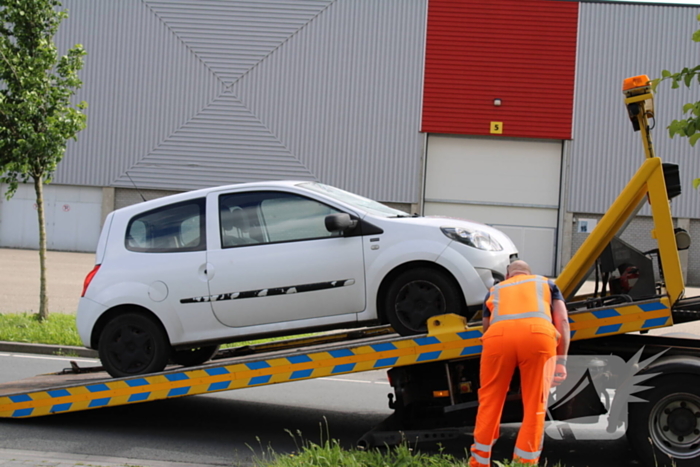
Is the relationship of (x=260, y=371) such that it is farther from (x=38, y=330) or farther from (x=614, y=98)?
(x=614, y=98)

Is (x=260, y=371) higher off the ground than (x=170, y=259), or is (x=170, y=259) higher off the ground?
(x=170, y=259)

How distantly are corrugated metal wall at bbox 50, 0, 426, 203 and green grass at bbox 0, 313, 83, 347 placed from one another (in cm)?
1636

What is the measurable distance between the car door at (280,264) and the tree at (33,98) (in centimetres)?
688

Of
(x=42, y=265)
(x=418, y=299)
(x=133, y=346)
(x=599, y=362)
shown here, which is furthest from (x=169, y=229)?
(x=42, y=265)

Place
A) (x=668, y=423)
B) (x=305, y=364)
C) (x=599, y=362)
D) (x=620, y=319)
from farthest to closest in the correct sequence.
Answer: (x=305, y=364), (x=599, y=362), (x=620, y=319), (x=668, y=423)

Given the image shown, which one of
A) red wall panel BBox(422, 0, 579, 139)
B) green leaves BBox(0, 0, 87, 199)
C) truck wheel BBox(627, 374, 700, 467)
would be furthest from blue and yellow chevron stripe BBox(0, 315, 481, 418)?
red wall panel BBox(422, 0, 579, 139)

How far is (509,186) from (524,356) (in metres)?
22.6

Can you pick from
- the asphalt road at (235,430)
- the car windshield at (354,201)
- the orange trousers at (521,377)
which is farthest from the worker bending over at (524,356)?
the car windshield at (354,201)

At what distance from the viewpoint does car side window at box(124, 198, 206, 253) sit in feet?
21.8

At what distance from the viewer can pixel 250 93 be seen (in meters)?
28.3

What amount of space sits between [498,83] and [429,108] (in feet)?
8.75

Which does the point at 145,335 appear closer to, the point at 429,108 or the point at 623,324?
the point at 623,324

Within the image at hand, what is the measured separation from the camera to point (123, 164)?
2895 cm

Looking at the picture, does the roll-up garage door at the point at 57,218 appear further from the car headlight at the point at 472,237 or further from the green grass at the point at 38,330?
the car headlight at the point at 472,237
